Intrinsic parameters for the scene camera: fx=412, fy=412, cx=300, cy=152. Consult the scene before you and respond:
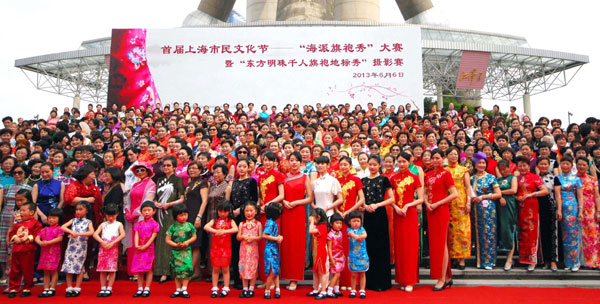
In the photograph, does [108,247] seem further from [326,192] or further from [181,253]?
[326,192]

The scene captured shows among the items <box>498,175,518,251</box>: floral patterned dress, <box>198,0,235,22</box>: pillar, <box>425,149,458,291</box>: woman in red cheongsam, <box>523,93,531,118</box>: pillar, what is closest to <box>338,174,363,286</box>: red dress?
<box>425,149,458,291</box>: woman in red cheongsam

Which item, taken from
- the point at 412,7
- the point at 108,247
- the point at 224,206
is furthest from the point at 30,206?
the point at 412,7

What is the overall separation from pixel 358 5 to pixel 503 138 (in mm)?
17743

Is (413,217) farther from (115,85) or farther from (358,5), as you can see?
(358,5)

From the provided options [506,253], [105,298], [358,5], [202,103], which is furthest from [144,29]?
[358,5]

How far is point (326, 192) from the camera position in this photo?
4.30m

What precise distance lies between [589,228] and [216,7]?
73.0 ft

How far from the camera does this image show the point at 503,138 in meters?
A: 6.00

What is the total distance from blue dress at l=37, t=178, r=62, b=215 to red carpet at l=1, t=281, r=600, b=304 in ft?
2.82

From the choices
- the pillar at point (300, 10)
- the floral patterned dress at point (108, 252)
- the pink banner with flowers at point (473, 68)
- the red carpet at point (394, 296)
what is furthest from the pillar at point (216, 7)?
the red carpet at point (394, 296)

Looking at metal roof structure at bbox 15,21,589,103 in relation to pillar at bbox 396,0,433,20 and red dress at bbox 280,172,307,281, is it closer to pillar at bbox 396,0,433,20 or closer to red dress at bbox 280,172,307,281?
pillar at bbox 396,0,433,20

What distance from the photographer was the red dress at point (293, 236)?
166 inches

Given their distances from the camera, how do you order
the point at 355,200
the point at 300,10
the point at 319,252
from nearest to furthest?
the point at 319,252 < the point at 355,200 < the point at 300,10

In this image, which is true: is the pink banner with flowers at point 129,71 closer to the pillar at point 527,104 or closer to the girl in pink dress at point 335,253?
the girl in pink dress at point 335,253
